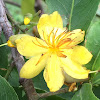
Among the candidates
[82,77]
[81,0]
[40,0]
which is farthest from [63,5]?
[40,0]

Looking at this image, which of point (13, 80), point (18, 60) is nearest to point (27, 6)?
point (13, 80)

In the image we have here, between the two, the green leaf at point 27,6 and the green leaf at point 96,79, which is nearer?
the green leaf at point 96,79

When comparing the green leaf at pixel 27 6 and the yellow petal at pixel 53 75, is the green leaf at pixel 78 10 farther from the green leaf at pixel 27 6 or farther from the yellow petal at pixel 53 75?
the green leaf at pixel 27 6

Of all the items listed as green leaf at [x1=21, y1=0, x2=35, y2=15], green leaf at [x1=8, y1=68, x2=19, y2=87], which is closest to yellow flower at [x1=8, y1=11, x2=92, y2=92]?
green leaf at [x1=8, y1=68, x2=19, y2=87]

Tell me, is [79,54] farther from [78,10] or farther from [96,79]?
[78,10]

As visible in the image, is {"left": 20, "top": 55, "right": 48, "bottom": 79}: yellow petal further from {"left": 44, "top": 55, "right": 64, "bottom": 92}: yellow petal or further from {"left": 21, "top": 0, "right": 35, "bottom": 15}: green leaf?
{"left": 21, "top": 0, "right": 35, "bottom": 15}: green leaf

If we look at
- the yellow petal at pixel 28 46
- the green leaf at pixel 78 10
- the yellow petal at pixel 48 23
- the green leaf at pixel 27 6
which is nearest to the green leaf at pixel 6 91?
the yellow petal at pixel 28 46

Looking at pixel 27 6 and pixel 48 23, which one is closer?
pixel 48 23
